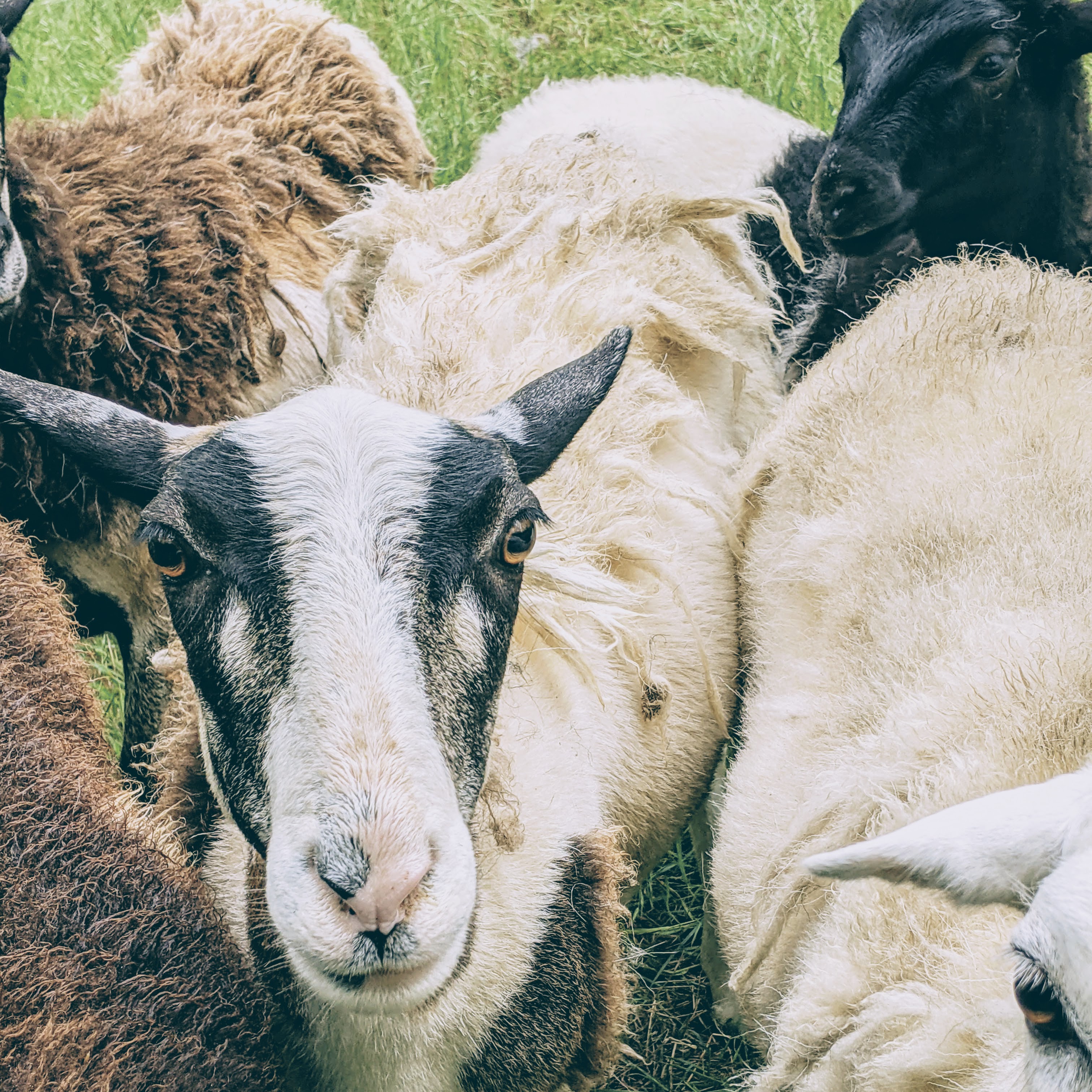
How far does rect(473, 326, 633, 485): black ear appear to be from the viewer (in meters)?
2.63

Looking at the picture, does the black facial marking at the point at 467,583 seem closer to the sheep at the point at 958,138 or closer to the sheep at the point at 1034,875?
the sheep at the point at 1034,875

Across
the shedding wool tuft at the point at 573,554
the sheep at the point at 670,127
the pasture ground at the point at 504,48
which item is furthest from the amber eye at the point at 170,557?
the pasture ground at the point at 504,48

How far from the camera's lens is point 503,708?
2.91 m

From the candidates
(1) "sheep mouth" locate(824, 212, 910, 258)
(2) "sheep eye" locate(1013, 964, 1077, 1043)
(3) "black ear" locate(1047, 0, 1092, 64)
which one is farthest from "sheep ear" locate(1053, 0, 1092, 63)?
(2) "sheep eye" locate(1013, 964, 1077, 1043)

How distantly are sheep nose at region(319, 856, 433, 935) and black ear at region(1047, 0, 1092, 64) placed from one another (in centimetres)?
348

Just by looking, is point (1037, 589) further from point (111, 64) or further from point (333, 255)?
point (111, 64)

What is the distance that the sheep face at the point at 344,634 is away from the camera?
197 cm

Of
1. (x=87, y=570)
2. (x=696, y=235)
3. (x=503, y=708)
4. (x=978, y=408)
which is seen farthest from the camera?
(x=696, y=235)

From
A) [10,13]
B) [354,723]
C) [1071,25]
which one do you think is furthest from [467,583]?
[10,13]

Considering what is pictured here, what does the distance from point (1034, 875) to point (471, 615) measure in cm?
112

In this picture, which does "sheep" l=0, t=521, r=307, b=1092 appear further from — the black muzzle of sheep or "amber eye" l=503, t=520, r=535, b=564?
the black muzzle of sheep

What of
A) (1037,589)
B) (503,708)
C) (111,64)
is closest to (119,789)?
(503,708)

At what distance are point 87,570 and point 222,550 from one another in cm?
191

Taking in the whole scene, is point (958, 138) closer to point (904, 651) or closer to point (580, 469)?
point (580, 469)
